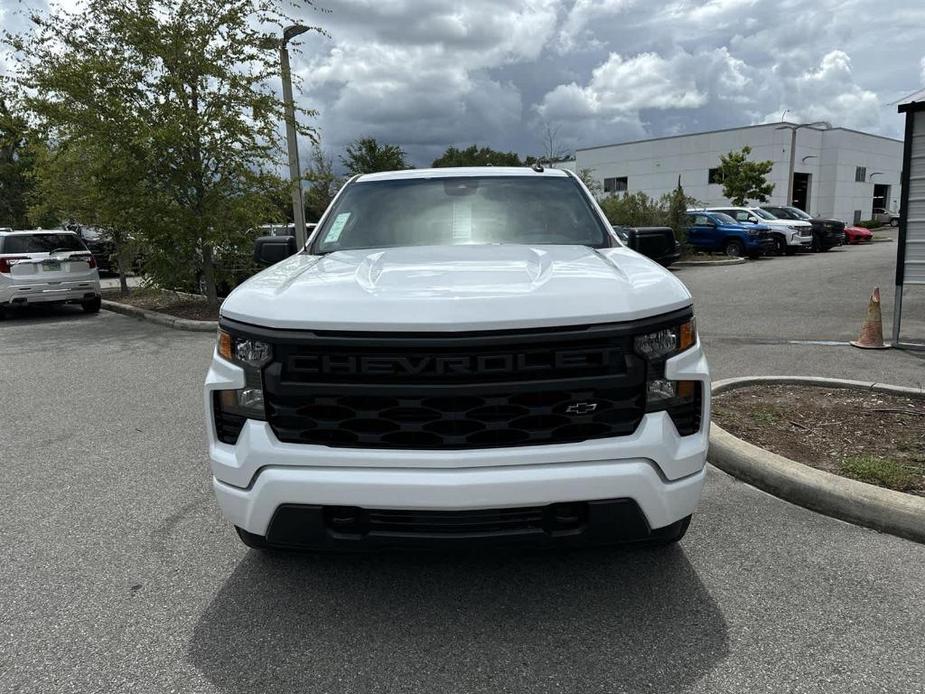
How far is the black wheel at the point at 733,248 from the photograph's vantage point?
74.8 feet

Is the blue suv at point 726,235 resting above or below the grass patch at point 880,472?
above

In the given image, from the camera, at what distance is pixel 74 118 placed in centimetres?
1136

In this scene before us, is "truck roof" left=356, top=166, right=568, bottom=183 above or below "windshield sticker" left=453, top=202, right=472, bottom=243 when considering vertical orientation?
above

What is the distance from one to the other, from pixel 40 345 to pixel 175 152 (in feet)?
13.6

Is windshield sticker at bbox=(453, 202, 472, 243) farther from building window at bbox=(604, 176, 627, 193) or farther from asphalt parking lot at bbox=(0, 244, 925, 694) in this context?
building window at bbox=(604, 176, 627, 193)

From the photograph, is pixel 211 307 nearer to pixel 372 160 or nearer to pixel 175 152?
pixel 175 152

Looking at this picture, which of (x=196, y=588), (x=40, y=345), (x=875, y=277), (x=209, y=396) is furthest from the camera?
(x=875, y=277)

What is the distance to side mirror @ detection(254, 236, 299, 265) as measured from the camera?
427 cm

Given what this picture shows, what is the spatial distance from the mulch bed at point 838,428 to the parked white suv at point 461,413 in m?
1.92

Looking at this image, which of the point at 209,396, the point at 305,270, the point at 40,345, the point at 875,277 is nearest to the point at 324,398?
the point at 209,396

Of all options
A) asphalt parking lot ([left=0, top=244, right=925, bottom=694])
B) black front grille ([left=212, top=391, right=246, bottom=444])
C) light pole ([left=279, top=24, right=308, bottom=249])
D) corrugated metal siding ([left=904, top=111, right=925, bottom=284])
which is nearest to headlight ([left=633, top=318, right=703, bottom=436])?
asphalt parking lot ([left=0, top=244, right=925, bottom=694])

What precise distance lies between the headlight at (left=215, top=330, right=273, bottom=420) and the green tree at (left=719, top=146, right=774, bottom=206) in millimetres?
42249

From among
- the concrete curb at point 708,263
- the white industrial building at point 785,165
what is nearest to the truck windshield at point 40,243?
the concrete curb at point 708,263

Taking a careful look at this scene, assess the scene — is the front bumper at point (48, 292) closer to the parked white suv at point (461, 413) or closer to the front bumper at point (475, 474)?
the parked white suv at point (461, 413)
